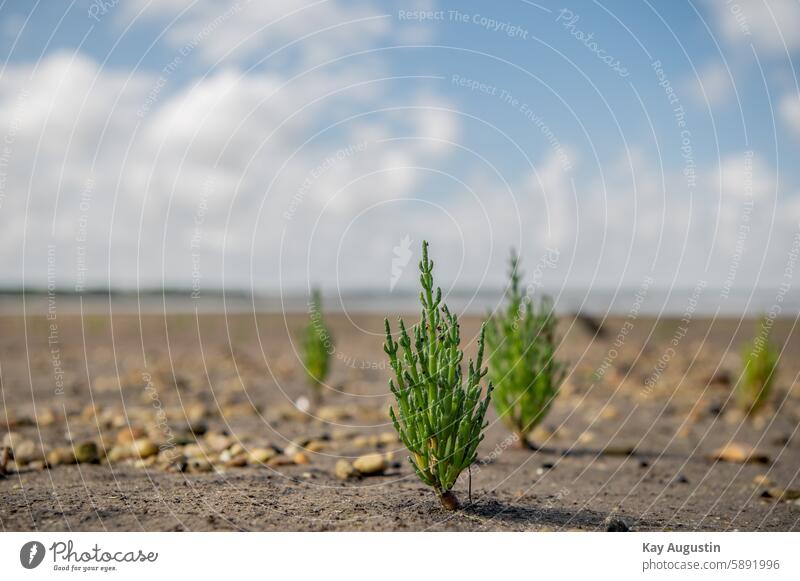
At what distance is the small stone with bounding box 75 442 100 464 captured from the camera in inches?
339

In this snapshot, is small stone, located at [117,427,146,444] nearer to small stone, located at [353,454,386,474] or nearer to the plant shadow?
small stone, located at [353,454,386,474]

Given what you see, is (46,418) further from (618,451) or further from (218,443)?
(618,451)

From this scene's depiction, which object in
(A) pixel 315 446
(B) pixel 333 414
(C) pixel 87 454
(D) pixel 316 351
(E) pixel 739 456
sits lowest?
(E) pixel 739 456

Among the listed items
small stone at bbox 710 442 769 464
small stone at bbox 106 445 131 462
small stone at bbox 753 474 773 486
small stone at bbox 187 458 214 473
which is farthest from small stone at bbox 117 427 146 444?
small stone at bbox 710 442 769 464

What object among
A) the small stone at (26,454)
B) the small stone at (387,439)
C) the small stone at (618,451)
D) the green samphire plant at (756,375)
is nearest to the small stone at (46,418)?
the small stone at (26,454)

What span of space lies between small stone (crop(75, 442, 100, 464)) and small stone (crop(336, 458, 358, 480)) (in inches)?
124

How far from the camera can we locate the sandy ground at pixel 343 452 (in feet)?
20.6

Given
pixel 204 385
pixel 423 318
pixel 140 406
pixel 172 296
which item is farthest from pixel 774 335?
pixel 172 296

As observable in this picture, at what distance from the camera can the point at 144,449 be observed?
8.88 meters

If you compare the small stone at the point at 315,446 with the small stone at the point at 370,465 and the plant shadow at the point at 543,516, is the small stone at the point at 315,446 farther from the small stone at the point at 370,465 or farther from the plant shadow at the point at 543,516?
the plant shadow at the point at 543,516

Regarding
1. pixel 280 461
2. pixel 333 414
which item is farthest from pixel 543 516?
pixel 333 414

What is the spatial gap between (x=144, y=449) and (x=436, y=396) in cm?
473

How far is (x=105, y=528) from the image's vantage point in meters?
5.79
